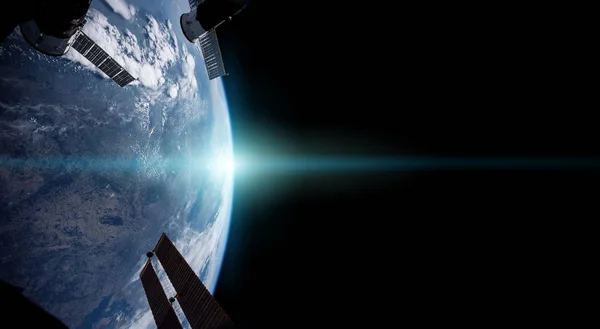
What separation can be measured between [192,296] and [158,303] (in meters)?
3.19

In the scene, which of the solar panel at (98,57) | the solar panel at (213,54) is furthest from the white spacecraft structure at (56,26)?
the solar panel at (213,54)

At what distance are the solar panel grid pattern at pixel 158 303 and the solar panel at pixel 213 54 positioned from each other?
397 inches

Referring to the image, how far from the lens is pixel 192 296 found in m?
7.10

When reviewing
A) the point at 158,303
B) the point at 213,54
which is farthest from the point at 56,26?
the point at 158,303

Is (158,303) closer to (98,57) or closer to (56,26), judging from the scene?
(56,26)

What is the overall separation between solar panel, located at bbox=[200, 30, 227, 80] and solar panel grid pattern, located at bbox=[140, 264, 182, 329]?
10.1 meters

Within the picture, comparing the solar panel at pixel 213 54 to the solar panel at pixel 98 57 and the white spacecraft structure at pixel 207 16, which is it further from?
the solar panel at pixel 98 57

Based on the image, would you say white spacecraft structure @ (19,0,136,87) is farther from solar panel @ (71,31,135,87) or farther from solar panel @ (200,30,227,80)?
solar panel @ (200,30,227,80)

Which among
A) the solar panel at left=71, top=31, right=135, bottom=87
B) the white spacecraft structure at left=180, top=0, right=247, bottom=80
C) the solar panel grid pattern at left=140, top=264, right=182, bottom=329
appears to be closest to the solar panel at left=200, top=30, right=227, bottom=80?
the white spacecraft structure at left=180, top=0, right=247, bottom=80

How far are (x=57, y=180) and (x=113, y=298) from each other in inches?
533

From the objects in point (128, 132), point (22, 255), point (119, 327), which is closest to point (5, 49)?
point (128, 132)

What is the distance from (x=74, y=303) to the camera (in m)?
19.1

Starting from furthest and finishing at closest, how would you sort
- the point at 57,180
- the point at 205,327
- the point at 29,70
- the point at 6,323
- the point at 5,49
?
1. the point at 57,180
2. the point at 29,70
3. the point at 5,49
4. the point at 205,327
5. the point at 6,323

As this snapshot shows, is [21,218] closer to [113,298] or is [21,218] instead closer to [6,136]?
[6,136]
